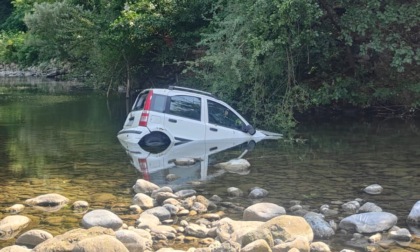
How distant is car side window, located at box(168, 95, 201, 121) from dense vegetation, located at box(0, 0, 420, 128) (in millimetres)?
2262

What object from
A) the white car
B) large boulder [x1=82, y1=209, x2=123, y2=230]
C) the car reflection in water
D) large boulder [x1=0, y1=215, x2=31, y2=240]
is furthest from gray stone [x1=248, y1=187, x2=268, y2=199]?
the white car

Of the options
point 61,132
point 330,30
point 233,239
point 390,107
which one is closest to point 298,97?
point 330,30

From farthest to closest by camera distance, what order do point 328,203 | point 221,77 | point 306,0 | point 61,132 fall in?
1. point 221,77
2. point 61,132
3. point 306,0
4. point 328,203

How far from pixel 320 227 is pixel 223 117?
789 cm

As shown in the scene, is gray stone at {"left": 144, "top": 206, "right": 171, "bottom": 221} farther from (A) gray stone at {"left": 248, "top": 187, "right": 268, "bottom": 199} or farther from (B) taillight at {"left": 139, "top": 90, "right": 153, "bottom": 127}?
(B) taillight at {"left": 139, "top": 90, "right": 153, "bottom": 127}

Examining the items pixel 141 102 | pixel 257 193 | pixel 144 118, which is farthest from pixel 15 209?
pixel 141 102

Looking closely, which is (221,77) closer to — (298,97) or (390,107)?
(298,97)

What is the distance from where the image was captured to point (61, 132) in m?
17.4

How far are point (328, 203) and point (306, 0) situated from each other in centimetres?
830

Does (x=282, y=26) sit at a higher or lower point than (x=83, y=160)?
higher

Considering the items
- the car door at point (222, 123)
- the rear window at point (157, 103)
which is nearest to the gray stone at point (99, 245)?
the rear window at point (157, 103)

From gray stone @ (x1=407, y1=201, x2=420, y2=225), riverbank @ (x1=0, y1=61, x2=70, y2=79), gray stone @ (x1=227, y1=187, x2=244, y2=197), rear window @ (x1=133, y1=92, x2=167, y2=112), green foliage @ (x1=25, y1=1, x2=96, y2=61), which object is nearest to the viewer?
gray stone @ (x1=407, y1=201, x2=420, y2=225)

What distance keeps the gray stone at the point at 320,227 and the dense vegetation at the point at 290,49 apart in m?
9.02

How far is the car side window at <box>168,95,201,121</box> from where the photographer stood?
14727 millimetres
